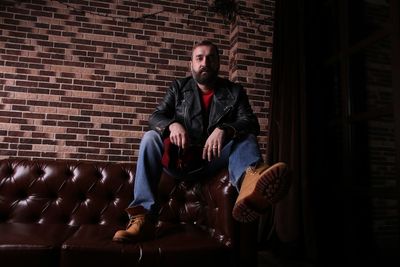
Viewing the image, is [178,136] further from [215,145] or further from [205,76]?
[205,76]

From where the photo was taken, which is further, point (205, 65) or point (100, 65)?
point (100, 65)

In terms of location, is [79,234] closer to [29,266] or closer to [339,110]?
[29,266]

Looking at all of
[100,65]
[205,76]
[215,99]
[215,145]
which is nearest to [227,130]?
[215,145]

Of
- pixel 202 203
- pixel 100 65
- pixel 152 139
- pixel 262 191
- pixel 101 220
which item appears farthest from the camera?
pixel 100 65

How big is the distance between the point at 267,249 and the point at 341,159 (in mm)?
989

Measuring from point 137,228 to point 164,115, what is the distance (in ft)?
2.28

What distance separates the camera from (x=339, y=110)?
280 centimetres

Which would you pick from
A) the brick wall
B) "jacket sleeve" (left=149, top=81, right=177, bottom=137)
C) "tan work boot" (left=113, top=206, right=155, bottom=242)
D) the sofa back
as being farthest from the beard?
the brick wall

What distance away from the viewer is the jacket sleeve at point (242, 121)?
163cm

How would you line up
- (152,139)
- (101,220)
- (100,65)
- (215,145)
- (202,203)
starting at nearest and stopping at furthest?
(215,145)
(152,139)
(202,203)
(101,220)
(100,65)

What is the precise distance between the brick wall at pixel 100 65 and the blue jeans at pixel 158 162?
1.64m

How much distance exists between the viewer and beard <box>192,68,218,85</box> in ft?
6.31

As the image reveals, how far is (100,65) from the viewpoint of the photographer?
3213 millimetres

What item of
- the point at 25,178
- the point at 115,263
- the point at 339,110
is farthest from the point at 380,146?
the point at 25,178
